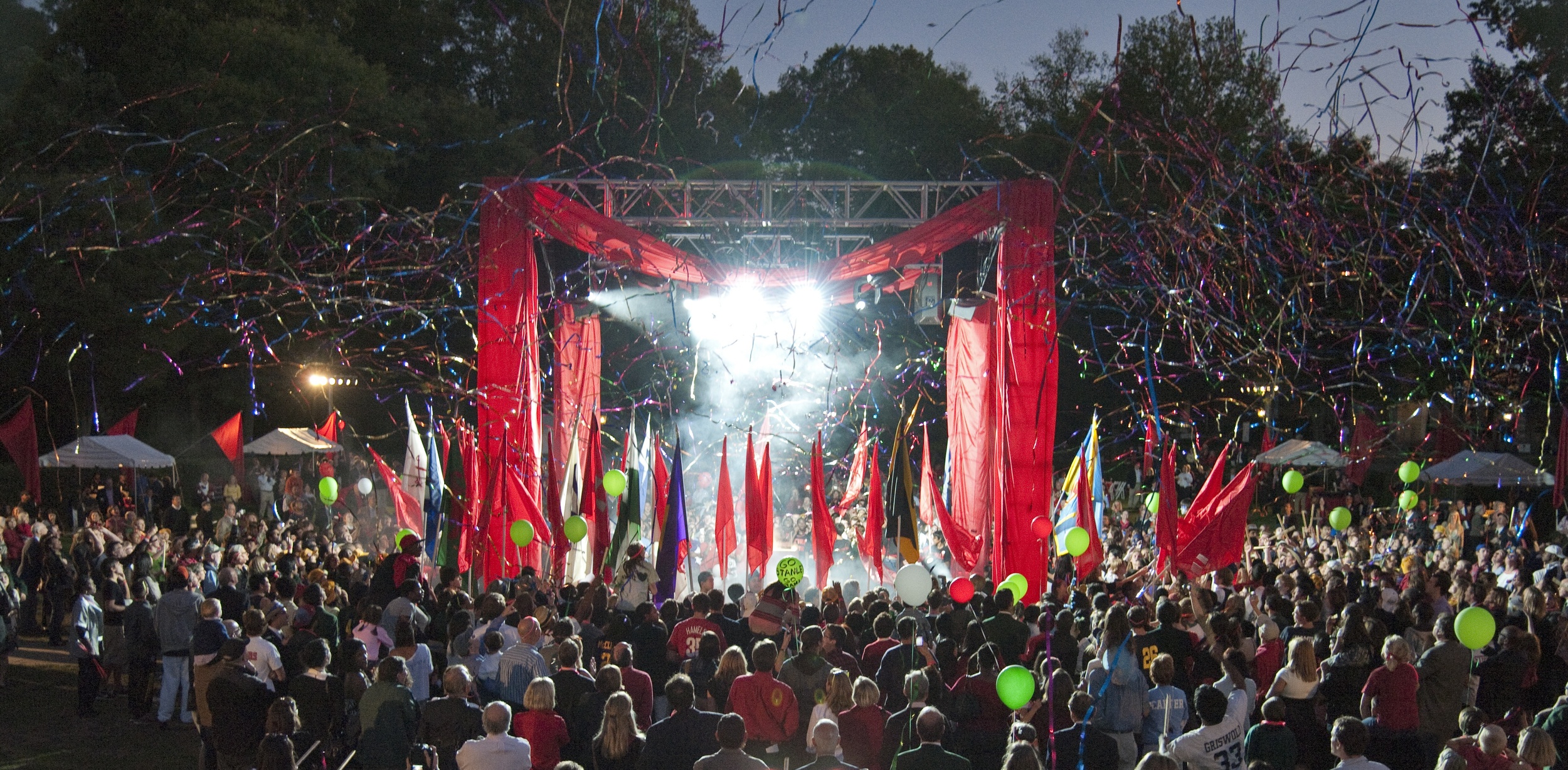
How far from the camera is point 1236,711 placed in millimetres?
5633

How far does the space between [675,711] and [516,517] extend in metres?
7.00

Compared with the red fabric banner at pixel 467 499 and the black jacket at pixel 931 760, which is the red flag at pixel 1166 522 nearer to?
the red fabric banner at pixel 467 499

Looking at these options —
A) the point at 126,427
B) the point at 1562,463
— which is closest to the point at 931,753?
the point at 1562,463

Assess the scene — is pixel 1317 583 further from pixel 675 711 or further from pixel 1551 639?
pixel 675 711

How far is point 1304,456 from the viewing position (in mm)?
19156

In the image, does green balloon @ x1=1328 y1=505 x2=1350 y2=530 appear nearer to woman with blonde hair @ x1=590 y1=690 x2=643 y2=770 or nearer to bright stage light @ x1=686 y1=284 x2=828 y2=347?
bright stage light @ x1=686 y1=284 x2=828 y2=347

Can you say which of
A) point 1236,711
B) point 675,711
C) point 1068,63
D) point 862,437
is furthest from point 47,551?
point 1068,63

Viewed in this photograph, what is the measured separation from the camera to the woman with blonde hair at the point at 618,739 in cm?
559

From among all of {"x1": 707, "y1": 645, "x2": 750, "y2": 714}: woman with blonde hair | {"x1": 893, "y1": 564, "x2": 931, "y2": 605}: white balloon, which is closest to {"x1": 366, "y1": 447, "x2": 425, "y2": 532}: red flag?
{"x1": 893, "y1": 564, "x2": 931, "y2": 605}: white balloon

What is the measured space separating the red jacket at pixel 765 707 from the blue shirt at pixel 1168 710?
1.76m

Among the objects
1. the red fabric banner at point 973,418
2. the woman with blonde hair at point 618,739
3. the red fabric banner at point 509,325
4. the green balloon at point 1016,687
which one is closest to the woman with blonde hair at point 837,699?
the green balloon at point 1016,687

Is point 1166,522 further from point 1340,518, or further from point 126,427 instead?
point 126,427

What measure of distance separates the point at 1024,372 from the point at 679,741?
8368 millimetres

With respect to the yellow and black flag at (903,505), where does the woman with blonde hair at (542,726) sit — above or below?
below
